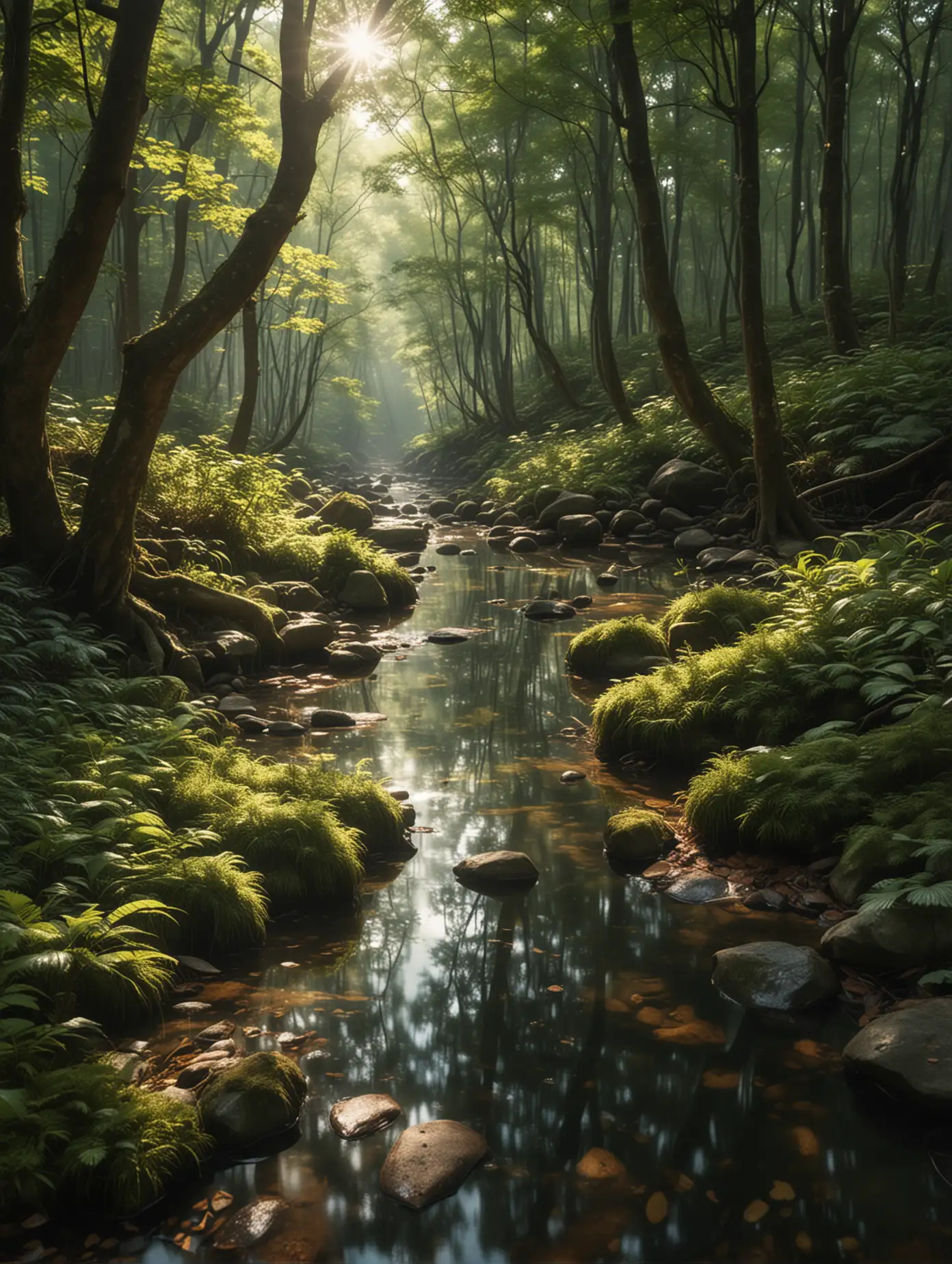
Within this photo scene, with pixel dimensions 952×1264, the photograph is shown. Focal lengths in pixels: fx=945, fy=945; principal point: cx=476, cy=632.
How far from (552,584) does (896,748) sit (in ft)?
28.3

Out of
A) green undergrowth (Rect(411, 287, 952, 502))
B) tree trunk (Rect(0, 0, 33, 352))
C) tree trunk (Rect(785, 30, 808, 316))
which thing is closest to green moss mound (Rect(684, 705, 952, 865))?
tree trunk (Rect(0, 0, 33, 352))

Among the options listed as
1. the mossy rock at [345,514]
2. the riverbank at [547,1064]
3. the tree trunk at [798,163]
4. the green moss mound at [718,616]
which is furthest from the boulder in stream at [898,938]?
the tree trunk at [798,163]

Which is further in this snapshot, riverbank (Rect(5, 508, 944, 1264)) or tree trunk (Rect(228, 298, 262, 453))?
tree trunk (Rect(228, 298, 262, 453))

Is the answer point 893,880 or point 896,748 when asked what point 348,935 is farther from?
point 896,748

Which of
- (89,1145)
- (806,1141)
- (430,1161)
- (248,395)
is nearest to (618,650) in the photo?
(806,1141)

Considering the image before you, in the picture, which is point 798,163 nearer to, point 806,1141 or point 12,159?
point 12,159

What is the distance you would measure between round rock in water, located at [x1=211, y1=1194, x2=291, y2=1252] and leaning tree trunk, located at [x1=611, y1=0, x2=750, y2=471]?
1229 cm

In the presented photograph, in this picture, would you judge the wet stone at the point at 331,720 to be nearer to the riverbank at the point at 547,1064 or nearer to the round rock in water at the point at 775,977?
the riverbank at the point at 547,1064

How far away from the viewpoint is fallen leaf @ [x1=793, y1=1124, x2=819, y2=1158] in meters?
2.96

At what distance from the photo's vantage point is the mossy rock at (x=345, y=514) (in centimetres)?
1611

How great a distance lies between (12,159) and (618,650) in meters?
6.46

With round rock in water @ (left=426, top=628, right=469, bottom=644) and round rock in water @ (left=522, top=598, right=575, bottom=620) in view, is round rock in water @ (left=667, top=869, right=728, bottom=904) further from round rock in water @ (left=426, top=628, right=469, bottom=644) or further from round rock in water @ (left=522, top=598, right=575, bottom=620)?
round rock in water @ (left=522, top=598, right=575, bottom=620)

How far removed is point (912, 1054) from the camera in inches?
123

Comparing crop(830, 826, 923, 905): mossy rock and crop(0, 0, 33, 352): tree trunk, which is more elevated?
crop(0, 0, 33, 352): tree trunk
